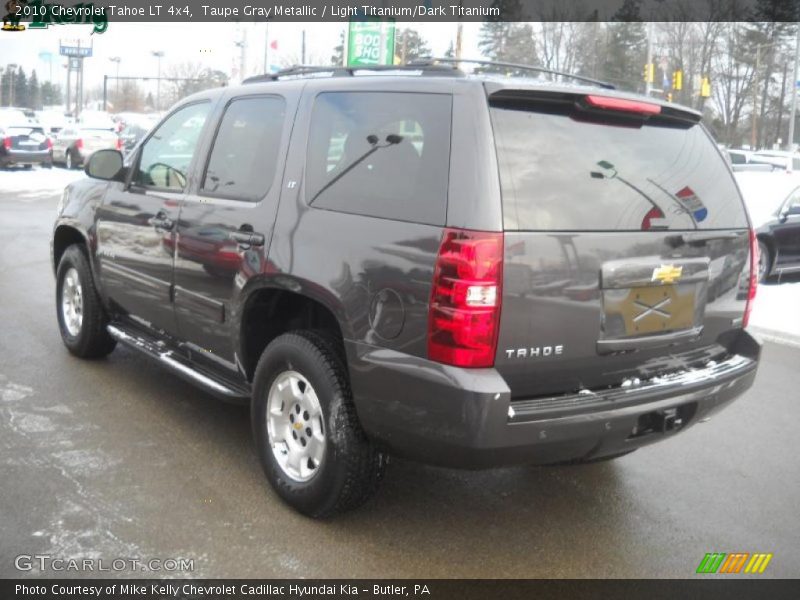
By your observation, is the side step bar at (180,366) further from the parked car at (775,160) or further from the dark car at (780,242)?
the parked car at (775,160)

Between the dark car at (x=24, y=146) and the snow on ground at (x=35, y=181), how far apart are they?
393mm

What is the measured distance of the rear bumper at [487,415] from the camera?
2979 millimetres

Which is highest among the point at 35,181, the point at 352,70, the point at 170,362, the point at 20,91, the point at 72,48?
the point at 72,48

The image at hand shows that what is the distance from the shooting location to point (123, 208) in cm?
511

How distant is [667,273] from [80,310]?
13.8ft

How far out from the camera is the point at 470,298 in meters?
2.97

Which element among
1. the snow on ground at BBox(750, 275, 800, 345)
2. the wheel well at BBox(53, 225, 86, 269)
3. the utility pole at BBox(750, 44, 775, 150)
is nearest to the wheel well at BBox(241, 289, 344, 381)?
the wheel well at BBox(53, 225, 86, 269)

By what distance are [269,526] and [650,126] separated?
8.02 feet

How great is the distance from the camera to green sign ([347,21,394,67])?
66.6ft

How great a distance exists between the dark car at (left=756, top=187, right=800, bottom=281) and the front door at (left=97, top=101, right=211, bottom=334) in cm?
890

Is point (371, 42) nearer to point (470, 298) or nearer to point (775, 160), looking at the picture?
point (775, 160)

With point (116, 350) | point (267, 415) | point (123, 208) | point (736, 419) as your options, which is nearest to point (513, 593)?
point (267, 415)

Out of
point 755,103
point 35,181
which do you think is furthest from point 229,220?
point 755,103

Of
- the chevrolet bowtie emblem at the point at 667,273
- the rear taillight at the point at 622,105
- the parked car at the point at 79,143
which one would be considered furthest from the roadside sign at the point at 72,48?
the chevrolet bowtie emblem at the point at 667,273
